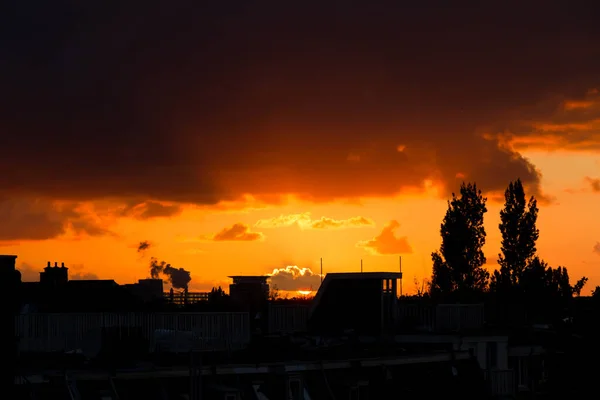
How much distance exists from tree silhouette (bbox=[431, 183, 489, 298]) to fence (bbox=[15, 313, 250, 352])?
64978 mm

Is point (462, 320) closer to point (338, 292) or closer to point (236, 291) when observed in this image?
point (338, 292)

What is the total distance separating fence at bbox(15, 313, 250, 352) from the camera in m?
58.5

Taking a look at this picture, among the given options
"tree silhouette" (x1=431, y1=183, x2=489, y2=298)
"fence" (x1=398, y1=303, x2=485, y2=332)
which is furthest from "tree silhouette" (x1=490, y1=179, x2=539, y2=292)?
"fence" (x1=398, y1=303, x2=485, y2=332)

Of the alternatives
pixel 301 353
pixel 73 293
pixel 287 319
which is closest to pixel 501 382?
pixel 287 319

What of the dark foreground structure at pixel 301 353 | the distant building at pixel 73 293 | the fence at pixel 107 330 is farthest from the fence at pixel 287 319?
the distant building at pixel 73 293

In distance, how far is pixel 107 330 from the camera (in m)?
58.5

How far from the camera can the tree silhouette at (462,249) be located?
125 m

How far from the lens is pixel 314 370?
194 ft

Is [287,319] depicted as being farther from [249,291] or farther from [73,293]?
[73,293]

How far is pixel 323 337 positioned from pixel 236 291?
2635cm

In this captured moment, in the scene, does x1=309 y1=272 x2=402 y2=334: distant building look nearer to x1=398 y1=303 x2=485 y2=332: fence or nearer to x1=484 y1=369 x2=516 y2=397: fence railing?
x1=398 y1=303 x2=485 y2=332: fence

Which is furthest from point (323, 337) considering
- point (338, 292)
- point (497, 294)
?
point (497, 294)

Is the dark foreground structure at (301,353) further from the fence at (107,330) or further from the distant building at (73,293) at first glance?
the distant building at (73,293)

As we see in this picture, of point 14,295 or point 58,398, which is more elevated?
point 14,295
